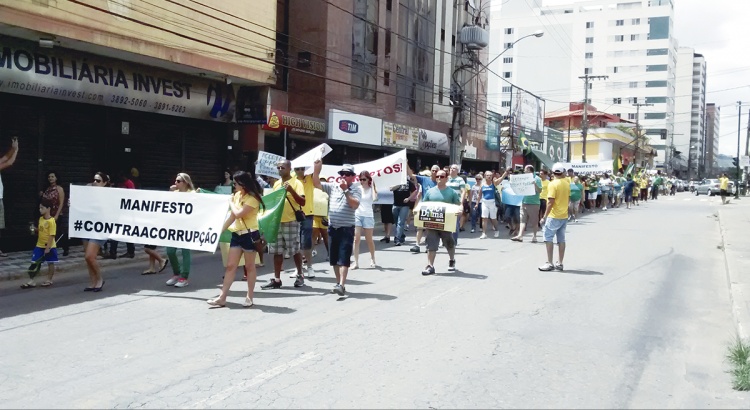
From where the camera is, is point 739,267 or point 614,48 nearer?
point 739,267

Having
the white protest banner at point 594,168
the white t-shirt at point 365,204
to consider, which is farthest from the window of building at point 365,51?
the white t-shirt at point 365,204

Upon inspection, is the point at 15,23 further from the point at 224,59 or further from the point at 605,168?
the point at 605,168

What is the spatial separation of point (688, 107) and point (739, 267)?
129691 millimetres

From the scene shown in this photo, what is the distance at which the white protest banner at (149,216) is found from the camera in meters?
9.54

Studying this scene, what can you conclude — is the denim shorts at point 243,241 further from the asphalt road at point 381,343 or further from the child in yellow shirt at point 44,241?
the child in yellow shirt at point 44,241

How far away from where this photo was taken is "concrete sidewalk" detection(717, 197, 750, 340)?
8.41 m

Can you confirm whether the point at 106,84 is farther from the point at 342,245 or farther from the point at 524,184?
the point at 524,184

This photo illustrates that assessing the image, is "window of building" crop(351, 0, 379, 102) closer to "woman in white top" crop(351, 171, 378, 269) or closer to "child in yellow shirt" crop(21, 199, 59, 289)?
"woman in white top" crop(351, 171, 378, 269)

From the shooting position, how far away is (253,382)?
556 cm

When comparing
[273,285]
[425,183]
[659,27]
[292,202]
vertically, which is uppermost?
[659,27]

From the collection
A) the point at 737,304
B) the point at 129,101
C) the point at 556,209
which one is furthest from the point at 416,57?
the point at 737,304

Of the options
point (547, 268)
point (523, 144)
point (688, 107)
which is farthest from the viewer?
point (688, 107)

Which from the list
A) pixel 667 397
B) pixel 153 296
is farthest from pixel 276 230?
pixel 667 397

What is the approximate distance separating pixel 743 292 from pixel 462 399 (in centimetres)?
675
